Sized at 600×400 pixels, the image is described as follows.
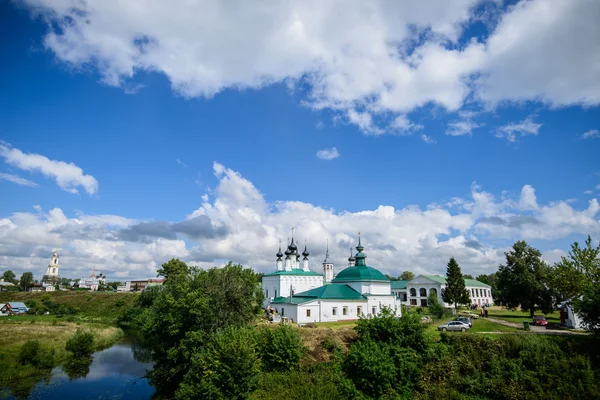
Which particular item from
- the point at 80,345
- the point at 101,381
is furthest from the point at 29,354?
the point at 101,381

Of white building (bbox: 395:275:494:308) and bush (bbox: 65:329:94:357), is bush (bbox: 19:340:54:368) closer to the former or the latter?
bush (bbox: 65:329:94:357)

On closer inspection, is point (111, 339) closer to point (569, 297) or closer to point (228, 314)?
point (228, 314)

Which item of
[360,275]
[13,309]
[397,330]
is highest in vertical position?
[360,275]

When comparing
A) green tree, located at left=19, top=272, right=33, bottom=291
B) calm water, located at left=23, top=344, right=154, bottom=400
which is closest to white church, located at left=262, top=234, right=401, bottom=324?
calm water, located at left=23, top=344, right=154, bottom=400

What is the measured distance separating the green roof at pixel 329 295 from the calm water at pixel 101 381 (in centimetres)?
1749

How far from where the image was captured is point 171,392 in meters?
27.5

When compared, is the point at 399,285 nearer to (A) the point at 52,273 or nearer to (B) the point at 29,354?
(B) the point at 29,354

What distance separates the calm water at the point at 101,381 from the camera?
27.8 m

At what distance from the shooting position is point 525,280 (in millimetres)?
39594

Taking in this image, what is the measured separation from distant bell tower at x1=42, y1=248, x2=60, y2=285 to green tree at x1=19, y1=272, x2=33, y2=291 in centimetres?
1655

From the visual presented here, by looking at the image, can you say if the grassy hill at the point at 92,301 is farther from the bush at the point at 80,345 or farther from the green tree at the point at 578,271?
the green tree at the point at 578,271

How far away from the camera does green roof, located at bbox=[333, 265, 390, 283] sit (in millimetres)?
46281

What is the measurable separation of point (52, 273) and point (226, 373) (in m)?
172

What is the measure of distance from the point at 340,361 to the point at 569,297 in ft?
73.9
